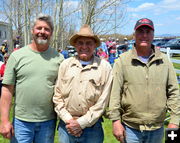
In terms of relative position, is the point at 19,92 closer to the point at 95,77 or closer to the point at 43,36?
the point at 43,36

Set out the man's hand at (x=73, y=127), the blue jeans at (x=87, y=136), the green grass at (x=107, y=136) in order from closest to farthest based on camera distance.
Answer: the man's hand at (x=73, y=127)
the blue jeans at (x=87, y=136)
the green grass at (x=107, y=136)

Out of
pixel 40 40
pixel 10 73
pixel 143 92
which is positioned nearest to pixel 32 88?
pixel 10 73

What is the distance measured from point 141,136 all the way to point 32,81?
1.26m

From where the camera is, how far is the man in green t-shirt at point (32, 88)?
2.35 m

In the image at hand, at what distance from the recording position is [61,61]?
2.52m

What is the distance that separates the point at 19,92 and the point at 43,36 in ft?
2.12

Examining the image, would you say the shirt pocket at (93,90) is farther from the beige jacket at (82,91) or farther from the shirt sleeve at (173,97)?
the shirt sleeve at (173,97)

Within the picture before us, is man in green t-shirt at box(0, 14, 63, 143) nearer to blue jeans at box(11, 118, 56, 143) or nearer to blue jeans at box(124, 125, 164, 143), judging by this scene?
blue jeans at box(11, 118, 56, 143)

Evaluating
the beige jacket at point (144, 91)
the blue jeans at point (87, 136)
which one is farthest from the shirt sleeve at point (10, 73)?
the beige jacket at point (144, 91)

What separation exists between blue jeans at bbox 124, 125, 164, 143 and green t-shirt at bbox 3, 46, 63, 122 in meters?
0.87

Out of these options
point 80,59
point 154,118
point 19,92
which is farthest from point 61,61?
point 154,118

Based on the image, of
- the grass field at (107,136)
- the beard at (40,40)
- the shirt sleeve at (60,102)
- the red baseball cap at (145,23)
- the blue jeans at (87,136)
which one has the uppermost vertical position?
the red baseball cap at (145,23)

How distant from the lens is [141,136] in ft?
7.61

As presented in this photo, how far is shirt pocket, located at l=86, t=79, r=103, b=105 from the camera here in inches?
88.8
